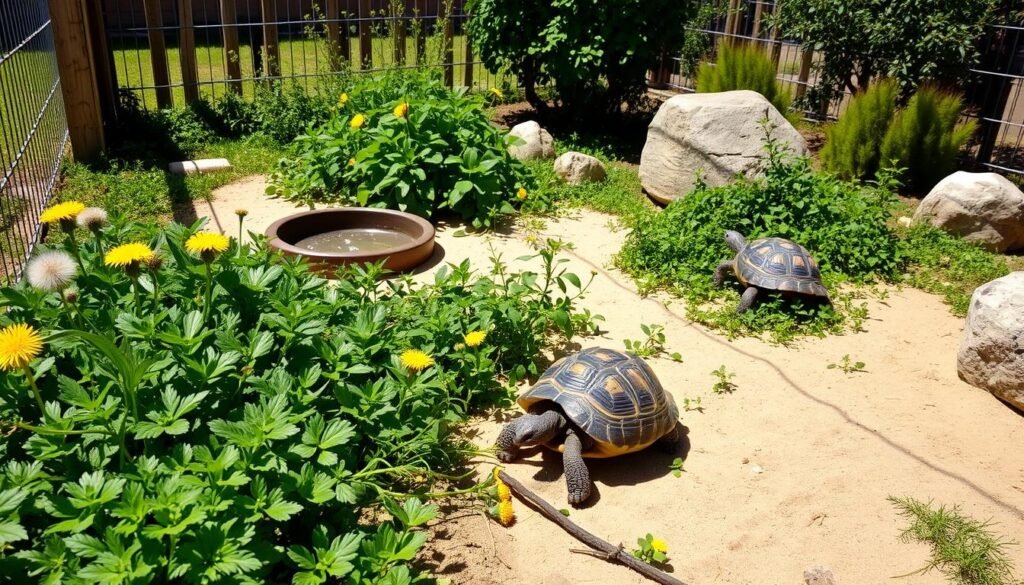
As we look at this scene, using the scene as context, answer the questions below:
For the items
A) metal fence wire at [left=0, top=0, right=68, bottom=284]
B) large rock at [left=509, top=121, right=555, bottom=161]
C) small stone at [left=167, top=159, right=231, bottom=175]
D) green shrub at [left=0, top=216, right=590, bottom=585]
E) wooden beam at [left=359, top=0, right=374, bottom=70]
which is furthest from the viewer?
wooden beam at [left=359, top=0, right=374, bottom=70]

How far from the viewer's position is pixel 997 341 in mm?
4246

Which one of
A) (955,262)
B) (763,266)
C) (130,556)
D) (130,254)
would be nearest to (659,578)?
(130,556)

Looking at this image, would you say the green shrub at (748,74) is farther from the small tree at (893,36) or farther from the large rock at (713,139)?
the large rock at (713,139)

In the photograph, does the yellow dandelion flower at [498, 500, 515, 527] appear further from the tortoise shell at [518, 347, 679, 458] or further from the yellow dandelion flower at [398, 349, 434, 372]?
the yellow dandelion flower at [398, 349, 434, 372]

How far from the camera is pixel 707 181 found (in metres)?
7.06

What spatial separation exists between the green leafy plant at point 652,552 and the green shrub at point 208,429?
681mm

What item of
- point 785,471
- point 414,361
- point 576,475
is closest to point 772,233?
point 785,471

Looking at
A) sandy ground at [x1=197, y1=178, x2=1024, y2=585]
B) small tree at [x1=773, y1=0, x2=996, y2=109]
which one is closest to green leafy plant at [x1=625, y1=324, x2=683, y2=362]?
sandy ground at [x1=197, y1=178, x2=1024, y2=585]

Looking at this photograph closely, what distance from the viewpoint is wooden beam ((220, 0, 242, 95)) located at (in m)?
9.38

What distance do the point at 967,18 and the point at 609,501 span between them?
23.4 feet

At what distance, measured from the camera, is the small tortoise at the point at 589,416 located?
3410 mm

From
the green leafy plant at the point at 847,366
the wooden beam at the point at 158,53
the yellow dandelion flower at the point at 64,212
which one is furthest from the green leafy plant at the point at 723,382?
the wooden beam at the point at 158,53

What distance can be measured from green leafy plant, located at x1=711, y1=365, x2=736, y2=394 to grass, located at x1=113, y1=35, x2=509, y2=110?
638 centimetres

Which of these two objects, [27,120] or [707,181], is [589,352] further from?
[27,120]
